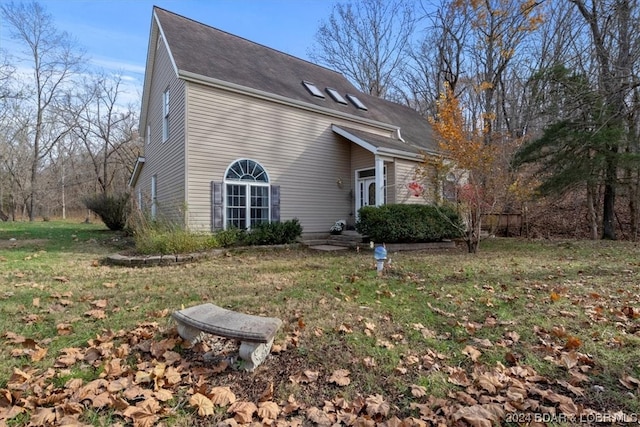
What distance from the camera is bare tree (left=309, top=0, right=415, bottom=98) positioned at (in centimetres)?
2423

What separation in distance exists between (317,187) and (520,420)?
9845 mm

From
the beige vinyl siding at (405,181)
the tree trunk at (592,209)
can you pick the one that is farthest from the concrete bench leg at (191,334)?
the tree trunk at (592,209)

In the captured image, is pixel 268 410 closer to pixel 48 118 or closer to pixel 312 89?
pixel 312 89

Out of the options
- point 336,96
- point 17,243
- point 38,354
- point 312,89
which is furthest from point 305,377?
point 336,96

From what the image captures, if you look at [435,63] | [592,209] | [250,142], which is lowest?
[592,209]

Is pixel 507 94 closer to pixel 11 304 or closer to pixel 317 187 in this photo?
pixel 317 187

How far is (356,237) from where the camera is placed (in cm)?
1029

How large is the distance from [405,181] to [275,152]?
4.49 m

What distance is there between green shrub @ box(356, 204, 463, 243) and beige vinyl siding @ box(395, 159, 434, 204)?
32.7 inches

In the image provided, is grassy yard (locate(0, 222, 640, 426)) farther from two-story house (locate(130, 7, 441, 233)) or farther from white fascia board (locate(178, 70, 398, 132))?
white fascia board (locate(178, 70, 398, 132))

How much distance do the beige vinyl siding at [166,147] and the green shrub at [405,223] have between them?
5146 mm

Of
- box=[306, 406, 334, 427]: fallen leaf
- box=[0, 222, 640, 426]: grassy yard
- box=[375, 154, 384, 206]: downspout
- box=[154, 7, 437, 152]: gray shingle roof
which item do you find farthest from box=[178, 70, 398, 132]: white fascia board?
box=[306, 406, 334, 427]: fallen leaf


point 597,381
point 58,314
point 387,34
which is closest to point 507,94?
point 387,34

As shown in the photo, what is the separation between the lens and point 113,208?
14.4m
